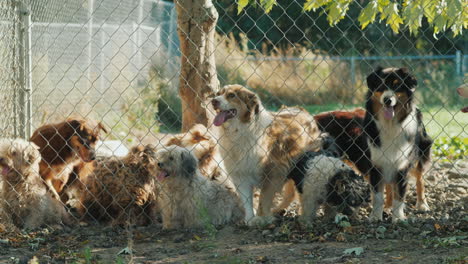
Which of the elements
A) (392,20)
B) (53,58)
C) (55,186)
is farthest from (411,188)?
(53,58)

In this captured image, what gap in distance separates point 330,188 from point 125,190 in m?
1.80

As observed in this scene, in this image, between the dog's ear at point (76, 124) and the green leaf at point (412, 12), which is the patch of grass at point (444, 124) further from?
the dog's ear at point (76, 124)

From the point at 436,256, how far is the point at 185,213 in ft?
7.00

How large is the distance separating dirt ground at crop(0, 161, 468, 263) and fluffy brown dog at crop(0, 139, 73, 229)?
0.18 meters

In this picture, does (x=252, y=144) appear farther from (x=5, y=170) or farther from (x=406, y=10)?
(x=5, y=170)

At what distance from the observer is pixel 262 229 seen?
5098mm

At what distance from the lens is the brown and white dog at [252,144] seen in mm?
5508

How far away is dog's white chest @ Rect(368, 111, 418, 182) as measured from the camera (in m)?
5.36

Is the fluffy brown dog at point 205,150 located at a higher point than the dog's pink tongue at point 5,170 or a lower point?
higher

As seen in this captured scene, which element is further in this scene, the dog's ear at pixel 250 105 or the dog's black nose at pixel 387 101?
the dog's ear at pixel 250 105

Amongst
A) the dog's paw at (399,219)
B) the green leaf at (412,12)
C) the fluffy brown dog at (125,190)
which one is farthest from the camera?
the fluffy brown dog at (125,190)

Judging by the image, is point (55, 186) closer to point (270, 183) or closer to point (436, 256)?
point (270, 183)

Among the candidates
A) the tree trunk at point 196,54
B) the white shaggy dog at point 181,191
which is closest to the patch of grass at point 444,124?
the tree trunk at point 196,54

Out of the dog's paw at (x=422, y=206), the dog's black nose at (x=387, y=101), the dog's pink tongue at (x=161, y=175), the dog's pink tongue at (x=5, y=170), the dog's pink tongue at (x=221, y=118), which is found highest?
the dog's black nose at (x=387, y=101)
